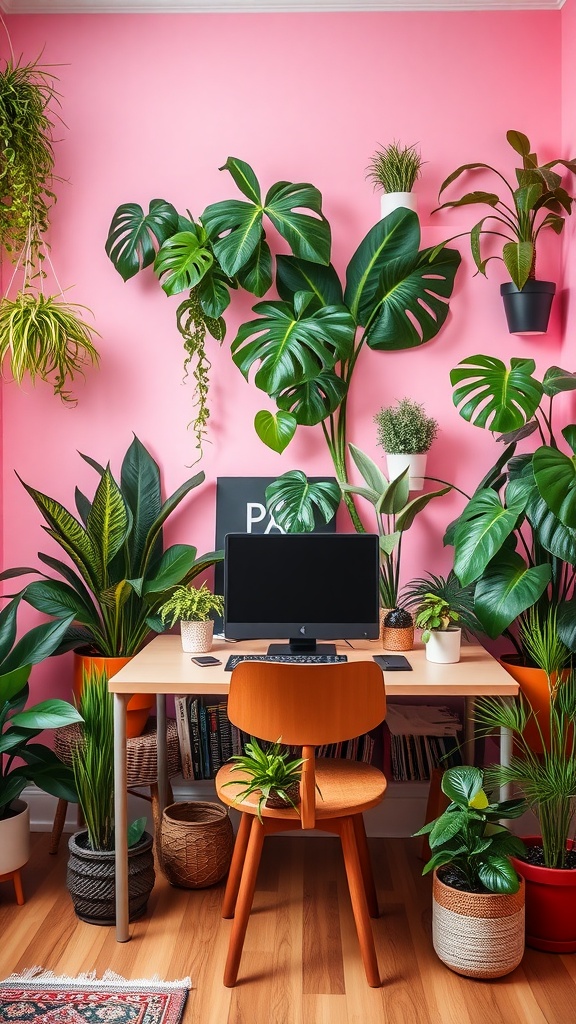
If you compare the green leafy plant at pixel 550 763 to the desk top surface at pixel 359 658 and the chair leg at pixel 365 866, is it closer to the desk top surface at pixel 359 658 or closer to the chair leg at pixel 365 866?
the desk top surface at pixel 359 658

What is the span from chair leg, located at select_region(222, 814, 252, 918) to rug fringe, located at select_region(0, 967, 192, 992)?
0.31 metres

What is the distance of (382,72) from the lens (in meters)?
3.34

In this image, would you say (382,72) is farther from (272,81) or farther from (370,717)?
(370,717)

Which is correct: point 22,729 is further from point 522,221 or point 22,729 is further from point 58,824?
point 522,221

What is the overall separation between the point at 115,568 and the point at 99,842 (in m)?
0.92

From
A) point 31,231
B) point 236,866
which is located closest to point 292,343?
point 31,231

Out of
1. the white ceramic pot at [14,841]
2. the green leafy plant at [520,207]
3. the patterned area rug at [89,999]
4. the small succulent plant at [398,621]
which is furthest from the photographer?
the green leafy plant at [520,207]

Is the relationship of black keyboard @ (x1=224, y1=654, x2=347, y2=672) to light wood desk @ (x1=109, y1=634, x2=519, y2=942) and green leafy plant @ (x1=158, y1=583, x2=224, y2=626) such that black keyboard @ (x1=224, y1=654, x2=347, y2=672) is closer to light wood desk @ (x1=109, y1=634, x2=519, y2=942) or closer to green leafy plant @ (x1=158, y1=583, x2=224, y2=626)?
light wood desk @ (x1=109, y1=634, x2=519, y2=942)

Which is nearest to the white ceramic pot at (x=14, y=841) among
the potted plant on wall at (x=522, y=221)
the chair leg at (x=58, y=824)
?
the chair leg at (x=58, y=824)

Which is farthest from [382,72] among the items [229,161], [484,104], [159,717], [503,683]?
[159,717]

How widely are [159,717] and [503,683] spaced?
1.21 meters

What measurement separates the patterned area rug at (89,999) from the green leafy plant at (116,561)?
105 cm

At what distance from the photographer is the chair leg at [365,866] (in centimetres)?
274

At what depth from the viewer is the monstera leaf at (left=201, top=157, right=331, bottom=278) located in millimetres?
3115
